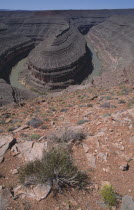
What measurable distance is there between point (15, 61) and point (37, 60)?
10.1m

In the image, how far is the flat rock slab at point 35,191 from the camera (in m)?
4.52

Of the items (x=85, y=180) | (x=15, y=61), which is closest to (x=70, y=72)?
(x=15, y=61)

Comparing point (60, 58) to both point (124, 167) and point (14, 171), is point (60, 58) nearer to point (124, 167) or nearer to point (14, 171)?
point (14, 171)

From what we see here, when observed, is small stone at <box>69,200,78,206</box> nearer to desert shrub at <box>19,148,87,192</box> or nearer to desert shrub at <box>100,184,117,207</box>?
desert shrub at <box>19,148,87,192</box>

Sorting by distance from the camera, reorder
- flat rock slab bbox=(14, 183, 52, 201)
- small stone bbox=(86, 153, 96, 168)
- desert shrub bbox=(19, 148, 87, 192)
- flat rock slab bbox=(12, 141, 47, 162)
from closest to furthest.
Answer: flat rock slab bbox=(14, 183, 52, 201)
desert shrub bbox=(19, 148, 87, 192)
small stone bbox=(86, 153, 96, 168)
flat rock slab bbox=(12, 141, 47, 162)

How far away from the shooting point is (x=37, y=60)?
103 ft

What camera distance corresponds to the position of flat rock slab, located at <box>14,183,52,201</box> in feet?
14.8

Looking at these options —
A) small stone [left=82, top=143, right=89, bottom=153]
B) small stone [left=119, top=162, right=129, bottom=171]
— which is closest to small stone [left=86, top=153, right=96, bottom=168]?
small stone [left=82, top=143, right=89, bottom=153]

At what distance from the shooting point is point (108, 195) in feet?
14.6

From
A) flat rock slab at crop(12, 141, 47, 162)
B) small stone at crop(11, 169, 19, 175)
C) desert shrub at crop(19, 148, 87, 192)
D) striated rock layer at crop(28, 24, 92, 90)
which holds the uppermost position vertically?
desert shrub at crop(19, 148, 87, 192)

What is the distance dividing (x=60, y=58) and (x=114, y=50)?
14623mm

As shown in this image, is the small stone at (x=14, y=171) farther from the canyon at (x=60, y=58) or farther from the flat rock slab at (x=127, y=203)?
the canyon at (x=60, y=58)

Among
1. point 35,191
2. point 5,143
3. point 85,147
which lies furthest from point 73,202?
point 5,143

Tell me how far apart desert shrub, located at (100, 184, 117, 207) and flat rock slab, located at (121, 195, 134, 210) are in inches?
7.4
